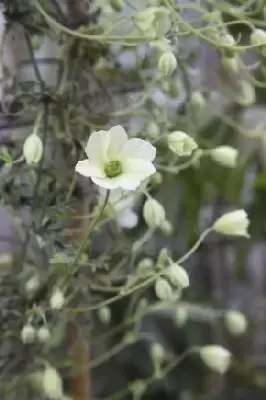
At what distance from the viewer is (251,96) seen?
61 cm

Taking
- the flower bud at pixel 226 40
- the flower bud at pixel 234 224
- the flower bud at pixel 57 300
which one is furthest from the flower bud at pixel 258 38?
the flower bud at pixel 57 300

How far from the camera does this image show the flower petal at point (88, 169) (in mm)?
398

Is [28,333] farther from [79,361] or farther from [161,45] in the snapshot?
[161,45]

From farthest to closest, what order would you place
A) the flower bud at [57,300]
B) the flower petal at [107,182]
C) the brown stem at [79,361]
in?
the brown stem at [79,361], the flower bud at [57,300], the flower petal at [107,182]

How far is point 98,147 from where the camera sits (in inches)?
16.8

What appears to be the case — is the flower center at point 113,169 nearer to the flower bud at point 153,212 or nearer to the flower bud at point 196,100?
the flower bud at point 153,212

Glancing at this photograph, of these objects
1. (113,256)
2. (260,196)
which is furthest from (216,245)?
(113,256)

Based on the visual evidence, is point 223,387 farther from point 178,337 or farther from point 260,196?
point 260,196

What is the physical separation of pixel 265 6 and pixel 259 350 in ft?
1.78

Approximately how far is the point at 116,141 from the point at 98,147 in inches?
0.7

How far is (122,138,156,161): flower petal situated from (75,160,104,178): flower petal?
28mm

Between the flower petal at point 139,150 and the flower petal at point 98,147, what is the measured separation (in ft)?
0.05

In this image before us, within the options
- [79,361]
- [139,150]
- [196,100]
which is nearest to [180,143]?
[139,150]

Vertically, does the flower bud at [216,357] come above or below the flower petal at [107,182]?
below
